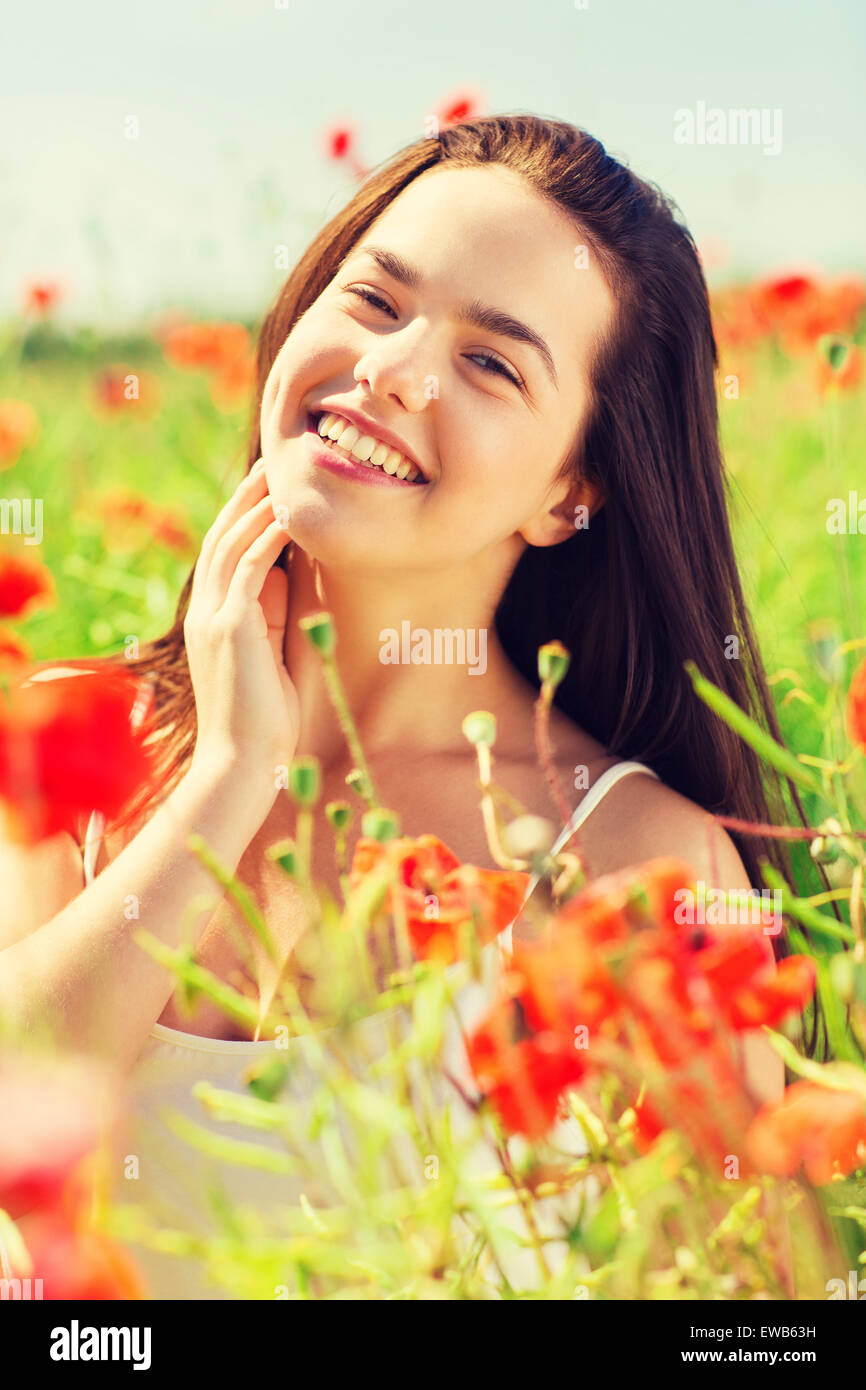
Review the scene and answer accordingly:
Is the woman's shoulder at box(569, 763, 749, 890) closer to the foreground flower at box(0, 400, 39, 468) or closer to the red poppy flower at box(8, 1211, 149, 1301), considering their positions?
the red poppy flower at box(8, 1211, 149, 1301)

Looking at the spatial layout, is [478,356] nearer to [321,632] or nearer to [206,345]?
[321,632]

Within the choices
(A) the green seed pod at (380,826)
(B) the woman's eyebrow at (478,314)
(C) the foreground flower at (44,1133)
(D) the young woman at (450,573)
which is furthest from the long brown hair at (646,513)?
(A) the green seed pod at (380,826)

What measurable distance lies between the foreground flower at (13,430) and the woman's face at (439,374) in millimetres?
904

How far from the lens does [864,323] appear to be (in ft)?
8.77

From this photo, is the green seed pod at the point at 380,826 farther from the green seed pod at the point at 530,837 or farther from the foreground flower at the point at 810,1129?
the foreground flower at the point at 810,1129

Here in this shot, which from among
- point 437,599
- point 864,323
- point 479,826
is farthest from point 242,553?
point 864,323

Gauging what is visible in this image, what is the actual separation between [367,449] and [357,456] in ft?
Answer: 0.03

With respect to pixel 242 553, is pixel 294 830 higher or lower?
lower

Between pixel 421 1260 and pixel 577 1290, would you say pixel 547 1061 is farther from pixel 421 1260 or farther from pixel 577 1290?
pixel 577 1290

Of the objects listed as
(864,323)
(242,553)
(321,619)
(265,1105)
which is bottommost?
(265,1105)

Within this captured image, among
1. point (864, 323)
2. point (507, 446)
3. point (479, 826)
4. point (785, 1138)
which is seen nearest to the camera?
point (785, 1138)

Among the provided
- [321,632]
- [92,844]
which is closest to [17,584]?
[92,844]

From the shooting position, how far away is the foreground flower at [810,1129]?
1.53 ft

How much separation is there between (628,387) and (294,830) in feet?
1.71
